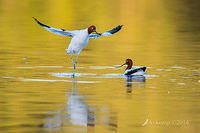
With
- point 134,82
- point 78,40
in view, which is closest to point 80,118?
point 134,82

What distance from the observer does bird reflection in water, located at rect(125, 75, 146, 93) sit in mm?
15250

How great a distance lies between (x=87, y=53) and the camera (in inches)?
910

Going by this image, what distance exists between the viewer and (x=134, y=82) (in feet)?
53.4

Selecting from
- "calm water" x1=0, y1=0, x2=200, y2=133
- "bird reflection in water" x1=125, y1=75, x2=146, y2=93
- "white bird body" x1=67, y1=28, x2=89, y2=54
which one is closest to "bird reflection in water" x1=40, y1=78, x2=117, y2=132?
"calm water" x1=0, y1=0, x2=200, y2=133

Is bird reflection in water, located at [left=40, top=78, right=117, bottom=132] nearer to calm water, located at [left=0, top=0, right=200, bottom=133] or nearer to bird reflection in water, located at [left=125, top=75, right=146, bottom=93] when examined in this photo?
calm water, located at [left=0, top=0, right=200, bottom=133]

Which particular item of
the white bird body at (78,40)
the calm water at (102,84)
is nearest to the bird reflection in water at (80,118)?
the calm water at (102,84)

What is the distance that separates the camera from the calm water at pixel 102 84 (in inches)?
434

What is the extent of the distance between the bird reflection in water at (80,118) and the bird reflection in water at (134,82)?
2.39 metres

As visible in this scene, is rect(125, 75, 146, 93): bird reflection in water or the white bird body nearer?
rect(125, 75, 146, 93): bird reflection in water

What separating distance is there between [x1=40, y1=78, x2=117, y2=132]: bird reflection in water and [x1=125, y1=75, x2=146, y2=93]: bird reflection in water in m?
2.39

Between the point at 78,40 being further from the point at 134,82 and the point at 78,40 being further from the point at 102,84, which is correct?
the point at 102,84

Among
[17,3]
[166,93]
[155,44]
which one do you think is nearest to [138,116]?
[166,93]

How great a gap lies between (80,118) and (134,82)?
519 centimetres

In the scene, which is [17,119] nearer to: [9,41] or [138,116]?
[138,116]
